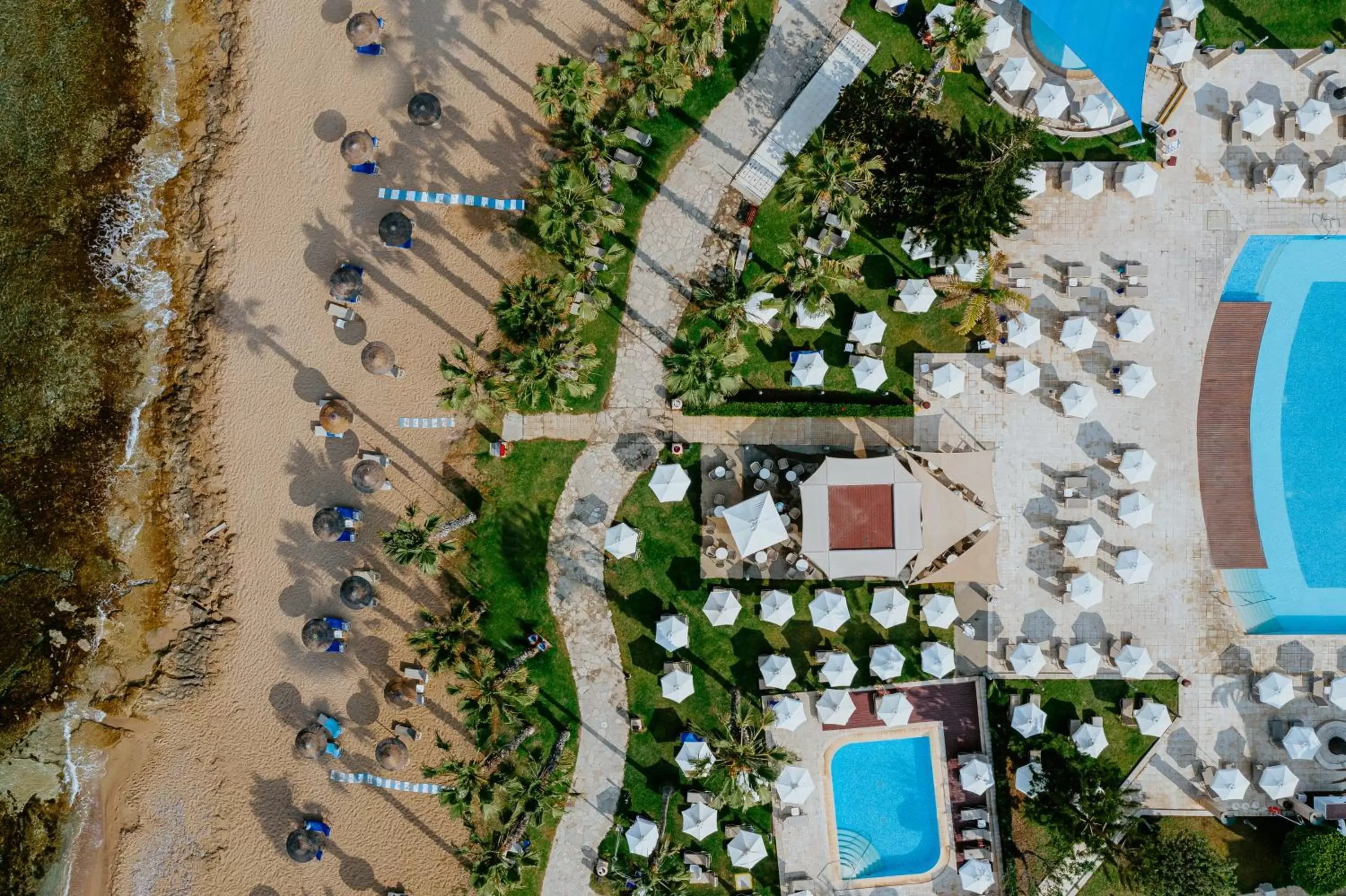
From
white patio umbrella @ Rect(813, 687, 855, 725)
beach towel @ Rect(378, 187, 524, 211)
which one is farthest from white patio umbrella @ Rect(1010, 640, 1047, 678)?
beach towel @ Rect(378, 187, 524, 211)

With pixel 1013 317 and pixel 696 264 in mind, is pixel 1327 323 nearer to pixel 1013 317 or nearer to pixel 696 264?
pixel 1013 317

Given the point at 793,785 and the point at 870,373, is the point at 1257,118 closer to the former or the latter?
the point at 870,373

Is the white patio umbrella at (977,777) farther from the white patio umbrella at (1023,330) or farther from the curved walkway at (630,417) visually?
the white patio umbrella at (1023,330)

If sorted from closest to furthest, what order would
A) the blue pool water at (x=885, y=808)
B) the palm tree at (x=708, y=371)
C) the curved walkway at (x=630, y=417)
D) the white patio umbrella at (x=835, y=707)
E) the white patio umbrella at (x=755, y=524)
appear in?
1. the palm tree at (x=708, y=371)
2. the white patio umbrella at (x=755, y=524)
3. the white patio umbrella at (x=835, y=707)
4. the curved walkway at (x=630, y=417)
5. the blue pool water at (x=885, y=808)

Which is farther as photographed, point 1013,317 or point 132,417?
point 132,417

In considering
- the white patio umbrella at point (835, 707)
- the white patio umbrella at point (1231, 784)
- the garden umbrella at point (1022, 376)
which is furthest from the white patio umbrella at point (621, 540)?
the white patio umbrella at point (1231, 784)

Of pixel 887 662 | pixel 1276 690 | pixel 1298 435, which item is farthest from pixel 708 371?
pixel 1276 690

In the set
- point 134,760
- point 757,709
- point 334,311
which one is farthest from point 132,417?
point 757,709
